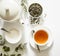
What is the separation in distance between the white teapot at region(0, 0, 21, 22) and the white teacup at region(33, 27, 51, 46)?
5.5 inches

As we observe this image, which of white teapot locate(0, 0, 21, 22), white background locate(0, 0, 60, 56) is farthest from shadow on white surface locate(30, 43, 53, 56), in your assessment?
white teapot locate(0, 0, 21, 22)

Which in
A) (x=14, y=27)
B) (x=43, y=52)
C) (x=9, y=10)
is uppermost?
(x=9, y=10)

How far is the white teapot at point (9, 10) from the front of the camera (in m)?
1.44

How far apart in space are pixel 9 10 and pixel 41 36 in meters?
0.22

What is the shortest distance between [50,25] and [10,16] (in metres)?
0.22

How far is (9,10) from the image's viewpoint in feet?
4.75

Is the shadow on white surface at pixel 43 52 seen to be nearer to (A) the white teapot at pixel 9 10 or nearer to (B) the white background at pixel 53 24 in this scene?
(B) the white background at pixel 53 24

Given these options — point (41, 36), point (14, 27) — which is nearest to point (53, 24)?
point (41, 36)

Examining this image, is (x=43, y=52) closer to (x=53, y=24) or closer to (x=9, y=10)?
(x=53, y=24)

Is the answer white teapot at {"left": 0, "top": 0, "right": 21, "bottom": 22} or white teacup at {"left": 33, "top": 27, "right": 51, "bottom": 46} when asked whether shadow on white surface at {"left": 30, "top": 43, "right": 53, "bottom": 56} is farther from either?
white teapot at {"left": 0, "top": 0, "right": 21, "bottom": 22}

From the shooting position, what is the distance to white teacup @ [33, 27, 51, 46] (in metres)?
1.47

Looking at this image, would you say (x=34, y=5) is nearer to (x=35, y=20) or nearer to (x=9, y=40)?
(x=35, y=20)

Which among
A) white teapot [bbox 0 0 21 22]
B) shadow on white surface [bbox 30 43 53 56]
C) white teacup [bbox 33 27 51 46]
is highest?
white teapot [bbox 0 0 21 22]

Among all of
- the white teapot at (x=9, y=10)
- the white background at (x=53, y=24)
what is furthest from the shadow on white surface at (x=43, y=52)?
the white teapot at (x=9, y=10)
